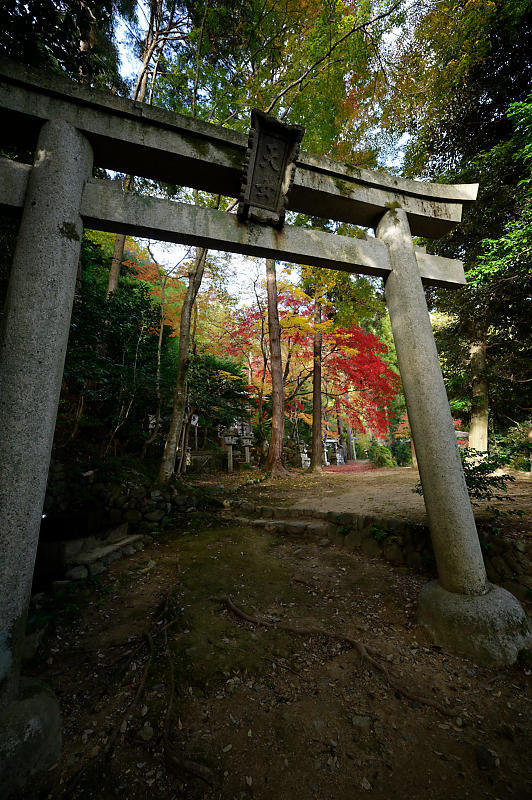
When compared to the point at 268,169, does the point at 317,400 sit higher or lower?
lower

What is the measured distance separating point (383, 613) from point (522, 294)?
9.84 m

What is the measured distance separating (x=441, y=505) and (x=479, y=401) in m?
8.67

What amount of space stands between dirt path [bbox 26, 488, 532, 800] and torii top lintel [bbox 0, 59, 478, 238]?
4932mm

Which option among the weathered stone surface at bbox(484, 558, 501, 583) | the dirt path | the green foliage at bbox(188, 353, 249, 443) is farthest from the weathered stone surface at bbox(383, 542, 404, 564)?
the green foliage at bbox(188, 353, 249, 443)

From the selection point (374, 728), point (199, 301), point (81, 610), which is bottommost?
point (374, 728)

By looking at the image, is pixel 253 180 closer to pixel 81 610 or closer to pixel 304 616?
pixel 304 616

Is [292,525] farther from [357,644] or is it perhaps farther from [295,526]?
[357,644]

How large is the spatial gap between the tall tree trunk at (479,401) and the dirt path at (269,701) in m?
7.80

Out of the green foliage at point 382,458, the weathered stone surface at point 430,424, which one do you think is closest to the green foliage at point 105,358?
the weathered stone surface at point 430,424

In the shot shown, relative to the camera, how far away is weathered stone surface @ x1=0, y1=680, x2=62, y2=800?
1.79m

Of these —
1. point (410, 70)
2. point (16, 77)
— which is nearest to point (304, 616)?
point (16, 77)

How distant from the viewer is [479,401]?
9961 mm

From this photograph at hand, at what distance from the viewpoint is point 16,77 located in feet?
8.41

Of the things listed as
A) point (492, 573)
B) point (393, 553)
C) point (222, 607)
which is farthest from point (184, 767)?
point (492, 573)
